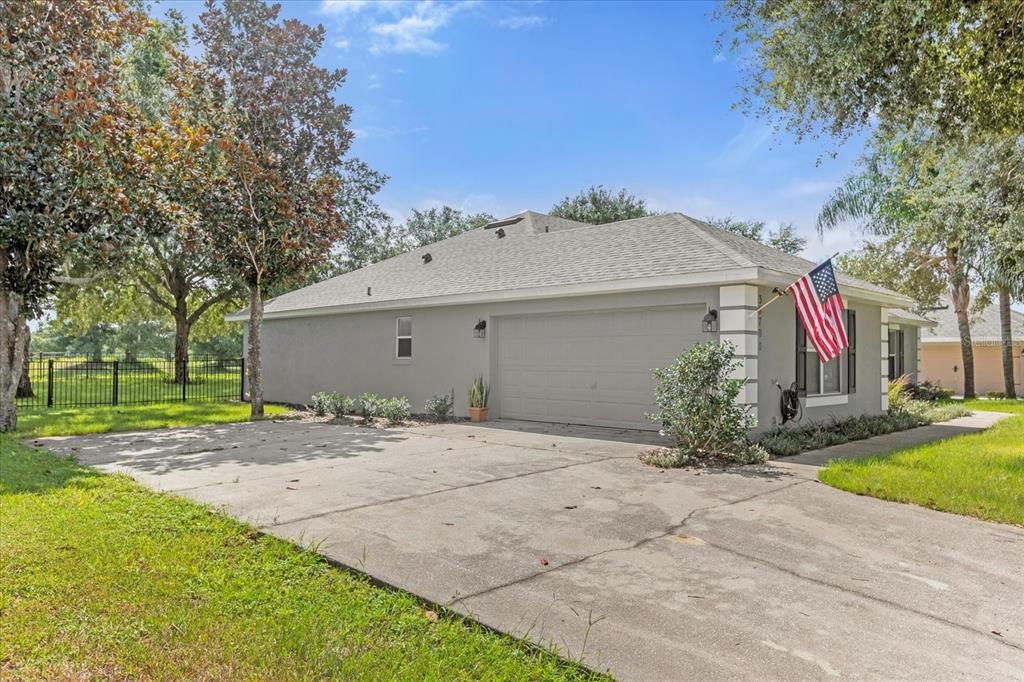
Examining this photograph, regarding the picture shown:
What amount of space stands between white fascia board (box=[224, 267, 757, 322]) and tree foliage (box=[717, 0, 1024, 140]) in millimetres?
2446

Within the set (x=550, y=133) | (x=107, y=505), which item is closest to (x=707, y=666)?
(x=107, y=505)

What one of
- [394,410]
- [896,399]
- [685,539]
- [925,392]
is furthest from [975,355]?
[685,539]

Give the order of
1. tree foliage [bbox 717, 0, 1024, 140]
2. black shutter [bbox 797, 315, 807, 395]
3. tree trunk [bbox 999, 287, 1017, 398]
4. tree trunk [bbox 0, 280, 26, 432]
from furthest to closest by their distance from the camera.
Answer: tree trunk [bbox 999, 287, 1017, 398], tree trunk [bbox 0, 280, 26, 432], black shutter [bbox 797, 315, 807, 395], tree foliage [bbox 717, 0, 1024, 140]

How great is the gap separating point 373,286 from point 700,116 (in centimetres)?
928

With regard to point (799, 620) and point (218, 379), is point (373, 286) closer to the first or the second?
point (218, 379)

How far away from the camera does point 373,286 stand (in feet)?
55.3

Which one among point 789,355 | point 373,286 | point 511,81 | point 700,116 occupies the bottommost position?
point 789,355

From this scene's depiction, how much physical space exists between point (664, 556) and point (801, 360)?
7726 millimetres

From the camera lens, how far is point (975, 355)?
26.9 metres

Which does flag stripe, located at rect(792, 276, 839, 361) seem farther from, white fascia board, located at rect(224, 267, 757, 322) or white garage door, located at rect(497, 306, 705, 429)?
white garage door, located at rect(497, 306, 705, 429)

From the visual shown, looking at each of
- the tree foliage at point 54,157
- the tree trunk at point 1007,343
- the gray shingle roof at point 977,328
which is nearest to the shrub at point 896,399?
the tree trunk at point 1007,343

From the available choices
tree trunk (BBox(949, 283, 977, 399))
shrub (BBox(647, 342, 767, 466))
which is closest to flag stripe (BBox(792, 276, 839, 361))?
shrub (BBox(647, 342, 767, 466))

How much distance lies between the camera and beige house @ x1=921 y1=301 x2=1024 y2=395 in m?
26.3

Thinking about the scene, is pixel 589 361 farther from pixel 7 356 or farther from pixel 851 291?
pixel 7 356
